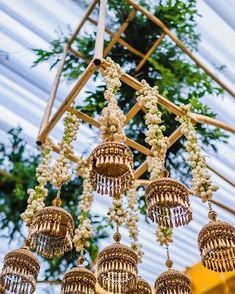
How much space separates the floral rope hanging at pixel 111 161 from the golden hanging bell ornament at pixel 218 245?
32 centimetres

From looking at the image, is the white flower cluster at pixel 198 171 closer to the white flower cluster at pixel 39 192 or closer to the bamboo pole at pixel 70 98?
the bamboo pole at pixel 70 98

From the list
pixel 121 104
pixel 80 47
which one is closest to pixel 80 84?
pixel 121 104

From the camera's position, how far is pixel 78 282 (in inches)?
59.4

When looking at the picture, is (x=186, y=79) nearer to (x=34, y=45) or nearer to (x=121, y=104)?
(x=121, y=104)

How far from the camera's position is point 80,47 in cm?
317

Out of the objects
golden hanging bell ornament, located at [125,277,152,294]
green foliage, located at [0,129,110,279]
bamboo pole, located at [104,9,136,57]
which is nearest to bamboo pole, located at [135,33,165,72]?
bamboo pole, located at [104,9,136,57]

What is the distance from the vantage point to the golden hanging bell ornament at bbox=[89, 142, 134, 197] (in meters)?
1.40

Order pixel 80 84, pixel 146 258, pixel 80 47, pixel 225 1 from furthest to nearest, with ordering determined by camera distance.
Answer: pixel 146 258
pixel 80 47
pixel 225 1
pixel 80 84

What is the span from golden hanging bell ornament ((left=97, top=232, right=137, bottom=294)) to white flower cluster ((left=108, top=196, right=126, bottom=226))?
11 centimetres

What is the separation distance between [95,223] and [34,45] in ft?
5.07

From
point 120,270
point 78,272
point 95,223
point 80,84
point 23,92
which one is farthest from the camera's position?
point 95,223

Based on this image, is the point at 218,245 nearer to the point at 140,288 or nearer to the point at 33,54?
the point at 140,288

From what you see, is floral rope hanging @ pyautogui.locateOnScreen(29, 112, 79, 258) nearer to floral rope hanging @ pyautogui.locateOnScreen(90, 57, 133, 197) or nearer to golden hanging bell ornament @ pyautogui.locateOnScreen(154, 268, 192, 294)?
floral rope hanging @ pyautogui.locateOnScreen(90, 57, 133, 197)

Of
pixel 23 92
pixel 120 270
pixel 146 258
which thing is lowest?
pixel 120 270
